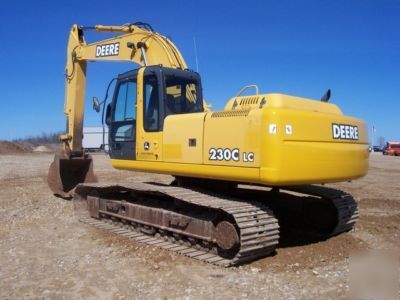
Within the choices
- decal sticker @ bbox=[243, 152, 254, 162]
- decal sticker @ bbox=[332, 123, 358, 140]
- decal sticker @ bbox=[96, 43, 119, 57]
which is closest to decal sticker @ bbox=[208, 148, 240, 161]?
decal sticker @ bbox=[243, 152, 254, 162]

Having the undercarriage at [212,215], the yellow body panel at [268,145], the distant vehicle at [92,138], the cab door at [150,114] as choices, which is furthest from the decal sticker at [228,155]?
the distant vehicle at [92,138]

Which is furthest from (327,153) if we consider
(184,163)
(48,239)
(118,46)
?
(118,46)

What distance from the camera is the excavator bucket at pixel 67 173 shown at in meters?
11.7

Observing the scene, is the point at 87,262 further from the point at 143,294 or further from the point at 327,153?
the point at 327,153

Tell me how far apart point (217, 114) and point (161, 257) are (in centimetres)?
226

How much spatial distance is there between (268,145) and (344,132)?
1635mm

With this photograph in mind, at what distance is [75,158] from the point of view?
38.8 ft

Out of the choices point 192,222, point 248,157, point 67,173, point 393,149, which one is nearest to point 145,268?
point 192,222

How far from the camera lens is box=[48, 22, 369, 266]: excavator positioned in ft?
21.2

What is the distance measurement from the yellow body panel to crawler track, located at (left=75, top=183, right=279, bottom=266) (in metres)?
0.46

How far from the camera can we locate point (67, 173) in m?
12.0

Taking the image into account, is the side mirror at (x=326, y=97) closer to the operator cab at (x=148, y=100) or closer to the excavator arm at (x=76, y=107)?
the operator cab at (x=148, y=100)

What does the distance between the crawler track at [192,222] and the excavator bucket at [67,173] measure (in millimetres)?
2475

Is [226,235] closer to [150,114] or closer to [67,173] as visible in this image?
[150,114]
